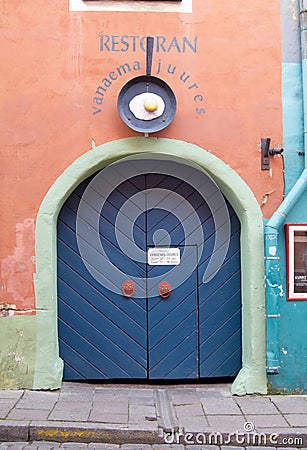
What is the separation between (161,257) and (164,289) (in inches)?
12.0

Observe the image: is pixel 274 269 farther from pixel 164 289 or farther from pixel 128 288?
pixel 128 288

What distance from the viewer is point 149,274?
5.39 metres

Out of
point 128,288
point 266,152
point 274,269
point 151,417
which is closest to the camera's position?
point 151,417

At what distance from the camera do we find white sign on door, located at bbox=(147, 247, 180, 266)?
5395mm

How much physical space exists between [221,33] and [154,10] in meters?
0.66

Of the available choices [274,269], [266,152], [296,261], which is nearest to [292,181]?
[266,152]

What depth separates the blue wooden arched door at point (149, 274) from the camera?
5.33 meters

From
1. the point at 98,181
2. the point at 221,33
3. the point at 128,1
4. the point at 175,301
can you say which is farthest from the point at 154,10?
the point at 175,301

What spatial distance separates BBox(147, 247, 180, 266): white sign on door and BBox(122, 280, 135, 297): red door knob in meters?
0.27

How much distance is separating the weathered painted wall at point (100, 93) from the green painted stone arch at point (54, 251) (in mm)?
70

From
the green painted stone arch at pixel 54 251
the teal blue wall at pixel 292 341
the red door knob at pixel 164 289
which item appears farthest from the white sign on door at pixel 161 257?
the teal blue wall at pixel 292 341

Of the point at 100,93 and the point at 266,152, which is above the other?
the point at 100,93

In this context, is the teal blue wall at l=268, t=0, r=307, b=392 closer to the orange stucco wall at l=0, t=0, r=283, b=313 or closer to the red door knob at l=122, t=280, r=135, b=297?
the orange stucco wall at l=0, t=0, r=283, b=313

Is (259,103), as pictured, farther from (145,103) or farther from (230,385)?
(230,385)
